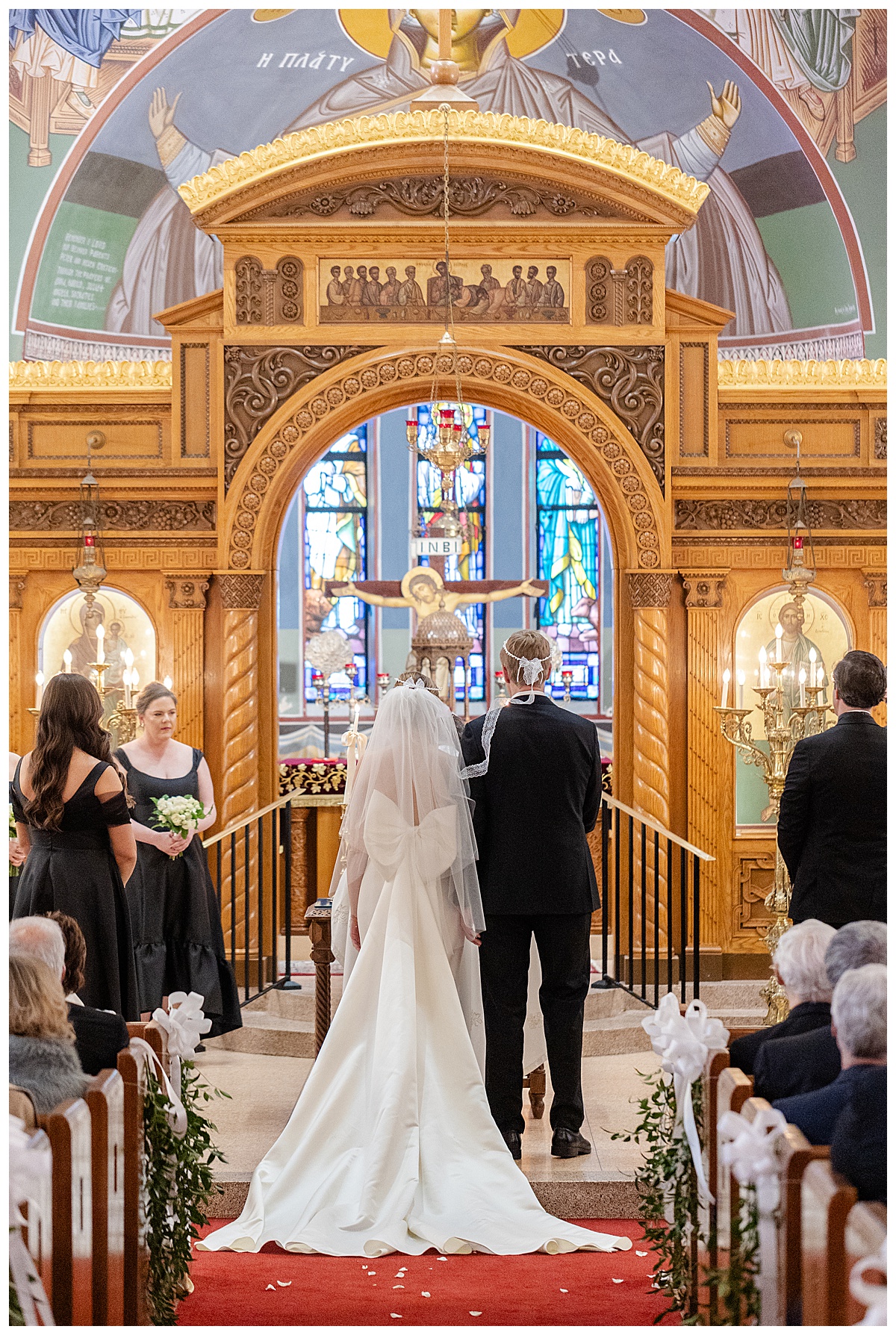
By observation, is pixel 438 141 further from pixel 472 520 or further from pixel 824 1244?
pixel 472 520

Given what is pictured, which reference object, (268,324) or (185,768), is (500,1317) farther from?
(268,324)

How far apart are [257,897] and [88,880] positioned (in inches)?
161

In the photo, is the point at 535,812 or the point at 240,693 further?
the point at 240,693

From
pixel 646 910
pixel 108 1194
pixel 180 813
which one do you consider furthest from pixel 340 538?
pixel 108 1194

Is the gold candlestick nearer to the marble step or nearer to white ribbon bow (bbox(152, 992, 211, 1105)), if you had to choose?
the marble step

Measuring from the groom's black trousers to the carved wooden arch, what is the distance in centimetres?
409

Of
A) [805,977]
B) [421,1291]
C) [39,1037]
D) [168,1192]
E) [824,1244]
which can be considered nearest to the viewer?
[824,1244]

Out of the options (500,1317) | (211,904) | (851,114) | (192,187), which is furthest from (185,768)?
(851,114)

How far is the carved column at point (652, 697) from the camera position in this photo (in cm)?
881

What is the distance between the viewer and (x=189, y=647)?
29.2 feet

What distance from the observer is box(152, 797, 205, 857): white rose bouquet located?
6059mm

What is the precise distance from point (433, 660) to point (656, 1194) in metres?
5.28

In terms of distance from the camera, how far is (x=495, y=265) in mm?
8750

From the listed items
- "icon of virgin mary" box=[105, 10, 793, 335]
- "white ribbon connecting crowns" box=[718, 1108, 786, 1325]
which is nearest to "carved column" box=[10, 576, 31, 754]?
"icon of virgin mary" box=[105, 10, 793, 335]
